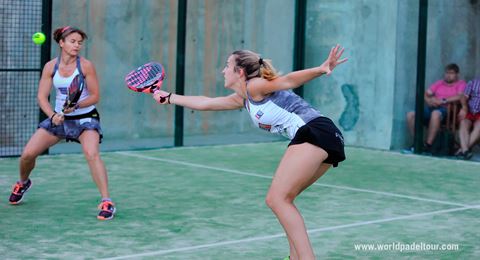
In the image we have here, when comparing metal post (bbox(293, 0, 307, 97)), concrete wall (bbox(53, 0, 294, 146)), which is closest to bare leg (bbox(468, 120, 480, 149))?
metal post (bbox(293, 0, 307, 97))

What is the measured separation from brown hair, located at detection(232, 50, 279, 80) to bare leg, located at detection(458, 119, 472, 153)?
24.8 feet

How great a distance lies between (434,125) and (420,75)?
71 centimetres

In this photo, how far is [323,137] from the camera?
6461 mm

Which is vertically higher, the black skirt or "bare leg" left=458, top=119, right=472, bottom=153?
the black skirt

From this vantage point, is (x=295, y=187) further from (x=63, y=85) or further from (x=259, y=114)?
(x=63, y=85)

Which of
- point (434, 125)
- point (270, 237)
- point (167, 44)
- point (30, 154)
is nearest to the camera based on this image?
point (270, 237)

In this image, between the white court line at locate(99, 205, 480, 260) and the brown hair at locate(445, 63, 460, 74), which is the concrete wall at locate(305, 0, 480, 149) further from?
the white court line at locate(99, 205, 480, 260)

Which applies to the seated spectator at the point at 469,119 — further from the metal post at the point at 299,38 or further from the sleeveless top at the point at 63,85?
the sleeveless top at the point at 63,85

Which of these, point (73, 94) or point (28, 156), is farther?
point (28, 156)

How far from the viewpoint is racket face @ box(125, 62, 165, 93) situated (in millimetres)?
7340

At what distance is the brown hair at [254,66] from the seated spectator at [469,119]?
7.55m

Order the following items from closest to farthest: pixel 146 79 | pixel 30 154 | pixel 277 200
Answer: pixel 277 200, pixel 146 79, pixel 30 154

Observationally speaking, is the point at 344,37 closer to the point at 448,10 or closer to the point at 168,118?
the point at 448,10

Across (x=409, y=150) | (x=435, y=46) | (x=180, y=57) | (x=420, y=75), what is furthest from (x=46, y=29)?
Result: (x=435, y=46)
